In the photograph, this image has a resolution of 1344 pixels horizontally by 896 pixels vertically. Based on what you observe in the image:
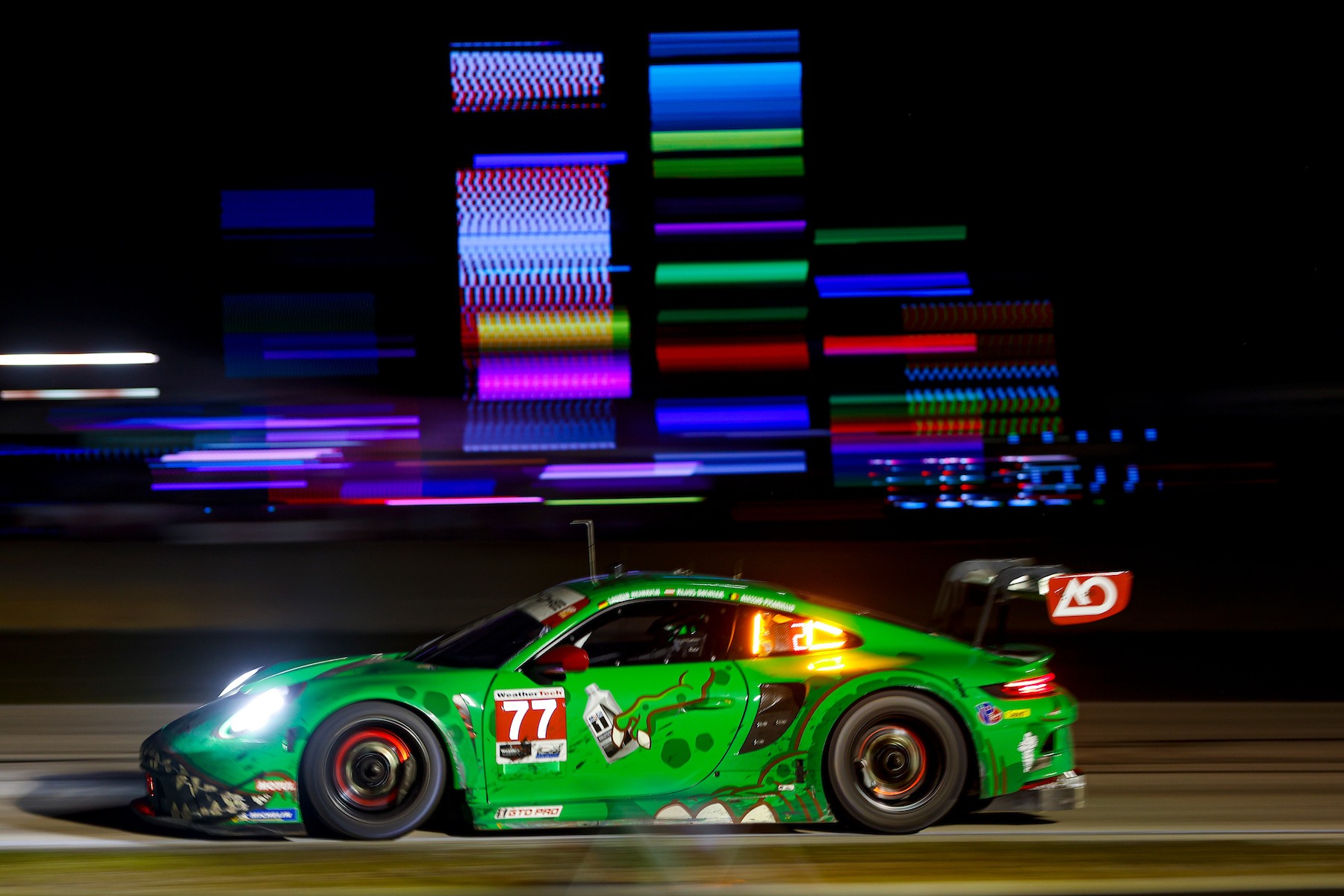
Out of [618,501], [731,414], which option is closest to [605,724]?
[618,501]

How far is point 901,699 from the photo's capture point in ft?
17.5

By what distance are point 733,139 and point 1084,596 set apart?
150ft

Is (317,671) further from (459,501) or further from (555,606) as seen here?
(459,501)

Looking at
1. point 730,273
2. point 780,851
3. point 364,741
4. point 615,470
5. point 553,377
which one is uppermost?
point 730,273

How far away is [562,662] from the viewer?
5102 millimetres

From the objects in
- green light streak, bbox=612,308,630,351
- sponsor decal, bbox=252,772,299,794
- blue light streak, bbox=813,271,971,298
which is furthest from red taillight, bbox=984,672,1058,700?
blue light streak, bbox=813,271,971,298

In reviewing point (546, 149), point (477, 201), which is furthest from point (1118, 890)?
point (546, 149)

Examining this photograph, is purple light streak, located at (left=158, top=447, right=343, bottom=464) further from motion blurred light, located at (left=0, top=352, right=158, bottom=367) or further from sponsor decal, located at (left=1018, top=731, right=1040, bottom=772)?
sponsor decal, located at (left=1018, top=731, right=1040, bottom=772)

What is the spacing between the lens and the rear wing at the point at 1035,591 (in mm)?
5367

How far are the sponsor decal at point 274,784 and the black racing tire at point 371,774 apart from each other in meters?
0.04

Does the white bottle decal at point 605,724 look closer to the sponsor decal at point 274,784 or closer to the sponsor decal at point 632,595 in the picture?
the sponsor decal at point 632,595

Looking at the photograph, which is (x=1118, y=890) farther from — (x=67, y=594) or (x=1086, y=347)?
(x=1086, y=347)

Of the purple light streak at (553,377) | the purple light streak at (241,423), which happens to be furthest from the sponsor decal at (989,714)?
the purple light streak at (553,377)

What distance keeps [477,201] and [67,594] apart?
90.8 ft
